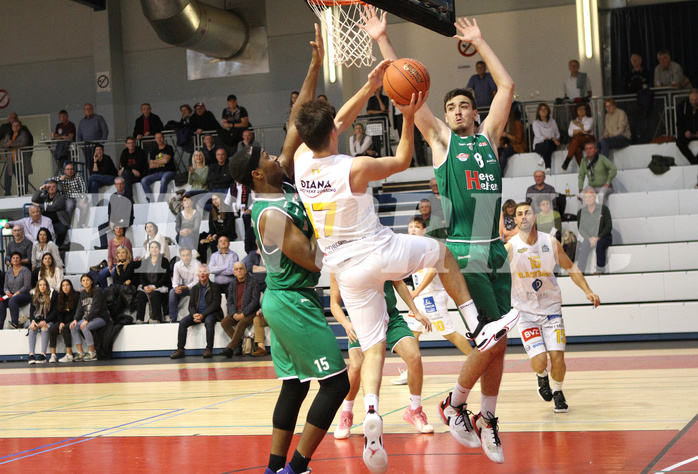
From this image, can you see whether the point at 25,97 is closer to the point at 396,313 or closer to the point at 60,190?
the point at 60,190

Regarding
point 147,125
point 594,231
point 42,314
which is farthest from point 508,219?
point 147,125

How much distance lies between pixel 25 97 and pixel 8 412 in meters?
15.3

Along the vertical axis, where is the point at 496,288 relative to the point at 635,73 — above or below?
below

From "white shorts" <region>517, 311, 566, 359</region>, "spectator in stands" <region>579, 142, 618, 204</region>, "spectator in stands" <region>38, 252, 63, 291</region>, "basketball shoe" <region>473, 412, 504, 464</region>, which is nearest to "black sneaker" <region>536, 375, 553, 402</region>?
"white shorts" <region>517, 311, 566, 359</region>

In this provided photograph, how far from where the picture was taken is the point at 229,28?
18.4m

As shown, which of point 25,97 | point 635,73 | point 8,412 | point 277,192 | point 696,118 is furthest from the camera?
point 25,97

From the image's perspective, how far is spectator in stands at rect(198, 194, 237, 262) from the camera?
13.7 m

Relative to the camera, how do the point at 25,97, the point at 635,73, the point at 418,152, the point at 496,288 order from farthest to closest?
the point at 25,97 < the point at 418,152 < the point at 635,73 < the point at 496,288

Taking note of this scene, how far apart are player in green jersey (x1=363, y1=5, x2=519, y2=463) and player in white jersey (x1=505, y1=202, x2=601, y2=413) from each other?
1965 millimetres

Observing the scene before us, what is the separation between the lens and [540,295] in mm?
6719

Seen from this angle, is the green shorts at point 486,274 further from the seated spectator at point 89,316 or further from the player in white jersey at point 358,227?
the seated spectator at point 89,316

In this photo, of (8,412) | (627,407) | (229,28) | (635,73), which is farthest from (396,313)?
(229,28)

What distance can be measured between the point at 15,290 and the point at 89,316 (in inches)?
87.4

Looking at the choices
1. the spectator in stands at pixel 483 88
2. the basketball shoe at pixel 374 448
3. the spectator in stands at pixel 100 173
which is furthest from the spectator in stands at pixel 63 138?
the basketball shoe at pixel 374 448
